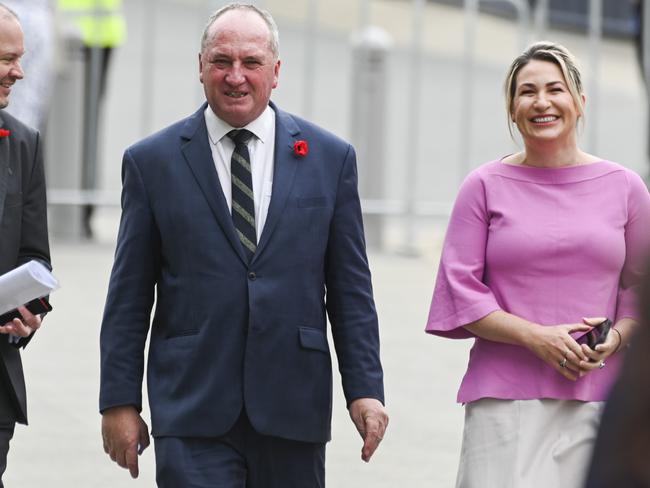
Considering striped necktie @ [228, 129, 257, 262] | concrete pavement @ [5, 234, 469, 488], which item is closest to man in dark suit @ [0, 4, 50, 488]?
striped necktie @ [228, 129, 257, 262]

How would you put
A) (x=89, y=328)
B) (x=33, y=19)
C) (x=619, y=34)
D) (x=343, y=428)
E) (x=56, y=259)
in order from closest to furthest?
(x=33, y=19)
(x=343, y=428)
(x=89, y=328)
(x=56, y=259)
(x=619, y=34)

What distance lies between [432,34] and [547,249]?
52.6 feet

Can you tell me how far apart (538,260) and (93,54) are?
8092 millimetres

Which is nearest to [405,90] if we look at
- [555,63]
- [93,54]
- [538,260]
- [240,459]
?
[93,54]

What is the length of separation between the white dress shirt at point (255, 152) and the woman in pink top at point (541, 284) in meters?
0.49

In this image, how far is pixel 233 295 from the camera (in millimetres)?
3672

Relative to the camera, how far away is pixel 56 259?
35.1 feet

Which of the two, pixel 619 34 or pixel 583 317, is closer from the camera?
pixel 583 317

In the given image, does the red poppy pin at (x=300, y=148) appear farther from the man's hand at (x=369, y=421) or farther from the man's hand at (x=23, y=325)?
the man's hand at (x=23, y=325)

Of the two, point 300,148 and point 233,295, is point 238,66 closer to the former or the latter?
point 300,148

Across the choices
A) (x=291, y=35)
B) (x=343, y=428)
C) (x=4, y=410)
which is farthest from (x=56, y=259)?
(x=291, y=35)

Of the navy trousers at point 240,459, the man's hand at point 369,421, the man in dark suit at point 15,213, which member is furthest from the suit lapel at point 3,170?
the man's hand at point 369,421

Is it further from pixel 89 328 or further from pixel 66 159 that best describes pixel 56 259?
pixel 89 328

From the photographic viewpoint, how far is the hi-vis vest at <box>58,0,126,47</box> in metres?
11.4
